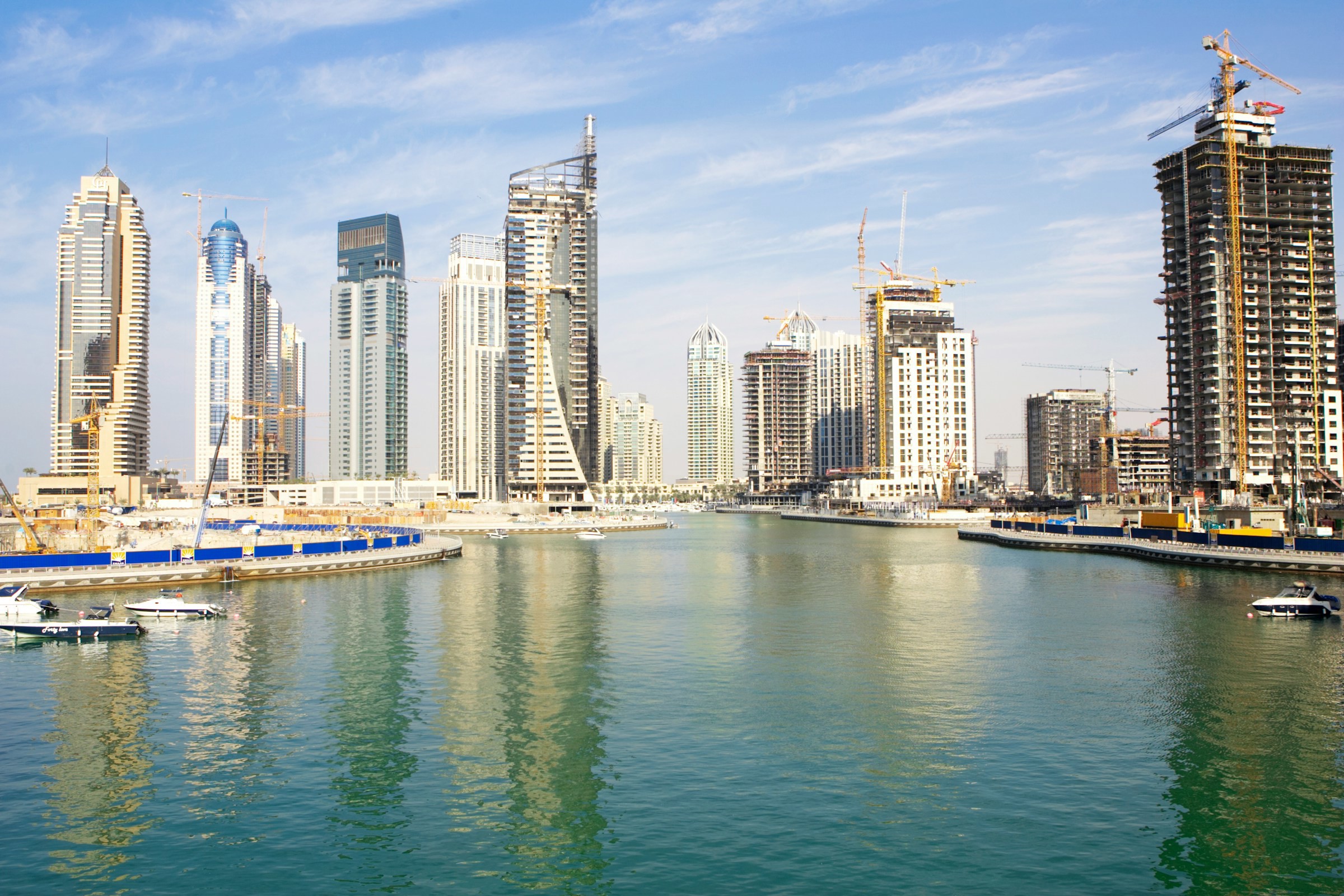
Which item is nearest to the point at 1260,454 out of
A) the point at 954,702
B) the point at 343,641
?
the point at 954,702

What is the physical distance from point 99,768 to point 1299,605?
6770 cm

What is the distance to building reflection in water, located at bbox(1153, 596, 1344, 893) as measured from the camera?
23719mm

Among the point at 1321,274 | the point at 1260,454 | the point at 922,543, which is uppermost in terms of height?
the point at 1321,274

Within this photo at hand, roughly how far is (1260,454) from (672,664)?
148945 millimetres

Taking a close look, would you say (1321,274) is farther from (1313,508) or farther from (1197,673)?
(1197,673)

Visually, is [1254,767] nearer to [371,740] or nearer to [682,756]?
[682,756]

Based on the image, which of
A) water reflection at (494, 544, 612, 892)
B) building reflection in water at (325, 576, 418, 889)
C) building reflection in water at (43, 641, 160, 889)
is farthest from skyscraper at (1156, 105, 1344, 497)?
building reflection in water at (43, 641, 160, 889)

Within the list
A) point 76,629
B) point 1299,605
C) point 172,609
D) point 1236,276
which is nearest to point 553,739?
point 76,629

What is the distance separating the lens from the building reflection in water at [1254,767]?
2372cm

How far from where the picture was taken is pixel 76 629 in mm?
56719

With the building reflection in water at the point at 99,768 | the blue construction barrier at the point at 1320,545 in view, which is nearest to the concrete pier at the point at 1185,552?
the blue construction barrier at the point at 1320,545

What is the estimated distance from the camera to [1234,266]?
156125mm

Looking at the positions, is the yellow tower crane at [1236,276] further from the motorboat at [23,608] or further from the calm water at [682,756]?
the motorboat at [23,608]

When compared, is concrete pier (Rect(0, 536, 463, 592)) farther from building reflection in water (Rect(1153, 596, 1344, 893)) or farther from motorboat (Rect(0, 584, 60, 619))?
building reflection in water (Rect(1153, 596, 1344, 893))
